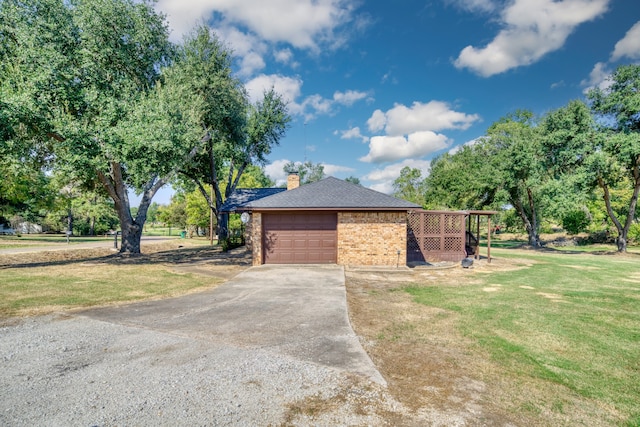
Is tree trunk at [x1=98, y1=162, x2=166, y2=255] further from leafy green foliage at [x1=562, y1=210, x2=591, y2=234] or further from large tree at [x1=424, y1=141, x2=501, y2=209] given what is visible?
leafy green foliage at [x1=562, y1=210, x2=591, y2=234]

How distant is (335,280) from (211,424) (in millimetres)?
7840

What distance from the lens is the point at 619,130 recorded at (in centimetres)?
2161

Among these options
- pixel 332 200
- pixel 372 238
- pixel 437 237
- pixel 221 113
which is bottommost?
pixel 437 237

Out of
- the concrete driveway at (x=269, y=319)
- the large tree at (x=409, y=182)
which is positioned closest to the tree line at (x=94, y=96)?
the concrete driveway at (x=269, y=319)

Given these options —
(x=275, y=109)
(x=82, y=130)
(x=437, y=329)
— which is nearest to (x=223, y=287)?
(x=437, y=329)

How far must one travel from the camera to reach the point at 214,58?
20.1m

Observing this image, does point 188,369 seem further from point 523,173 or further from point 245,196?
point 523,173

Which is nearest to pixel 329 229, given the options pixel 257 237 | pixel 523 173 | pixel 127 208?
pixel 257 237

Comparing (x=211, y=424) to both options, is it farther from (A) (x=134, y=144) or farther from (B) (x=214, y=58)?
(B) (x=214, y=58)

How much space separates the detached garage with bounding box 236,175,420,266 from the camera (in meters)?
14.0

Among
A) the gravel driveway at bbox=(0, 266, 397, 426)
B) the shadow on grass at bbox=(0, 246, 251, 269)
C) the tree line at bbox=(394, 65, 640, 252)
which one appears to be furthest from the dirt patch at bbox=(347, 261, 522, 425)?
the tree line at bbox=(394, 65, 640, 252)

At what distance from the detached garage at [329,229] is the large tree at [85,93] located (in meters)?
4.78

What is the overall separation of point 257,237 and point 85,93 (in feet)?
30.5

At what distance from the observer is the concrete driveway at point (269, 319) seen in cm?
477
